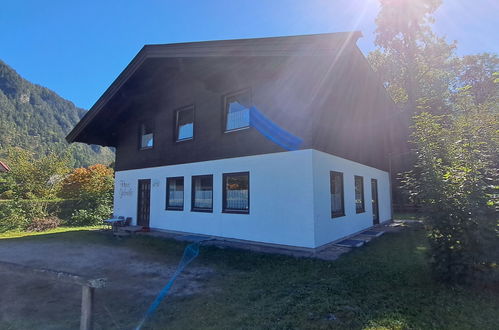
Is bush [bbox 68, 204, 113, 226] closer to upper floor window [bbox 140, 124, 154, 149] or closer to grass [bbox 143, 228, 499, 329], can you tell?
upper floor window [bbox 140, 124, 154, 149]

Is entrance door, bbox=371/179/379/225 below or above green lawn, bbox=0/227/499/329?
above

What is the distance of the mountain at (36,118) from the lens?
202ft

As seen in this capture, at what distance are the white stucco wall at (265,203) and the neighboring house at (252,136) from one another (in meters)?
0.03

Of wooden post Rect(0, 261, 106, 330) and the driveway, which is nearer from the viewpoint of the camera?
wooden post Rect(0, 261, 106, 330)

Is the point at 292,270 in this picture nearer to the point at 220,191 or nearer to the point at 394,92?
the point at 220,191

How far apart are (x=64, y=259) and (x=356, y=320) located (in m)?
6.73

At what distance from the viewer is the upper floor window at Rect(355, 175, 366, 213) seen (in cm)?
924

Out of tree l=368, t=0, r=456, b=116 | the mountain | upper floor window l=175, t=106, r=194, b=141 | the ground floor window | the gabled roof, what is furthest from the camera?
the mountain

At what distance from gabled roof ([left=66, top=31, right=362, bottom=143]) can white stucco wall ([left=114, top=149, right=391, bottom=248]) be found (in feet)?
7.71

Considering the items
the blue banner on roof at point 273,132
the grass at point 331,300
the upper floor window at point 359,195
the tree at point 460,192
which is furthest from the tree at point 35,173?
the tree at point 460,192

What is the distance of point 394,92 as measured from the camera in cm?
2300

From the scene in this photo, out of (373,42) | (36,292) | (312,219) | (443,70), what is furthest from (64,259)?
(443,70)

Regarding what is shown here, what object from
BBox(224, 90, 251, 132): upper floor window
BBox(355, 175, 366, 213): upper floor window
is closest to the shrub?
BBox(224, 90, 251, 132): upper floor window

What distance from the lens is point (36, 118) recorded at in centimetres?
7788
